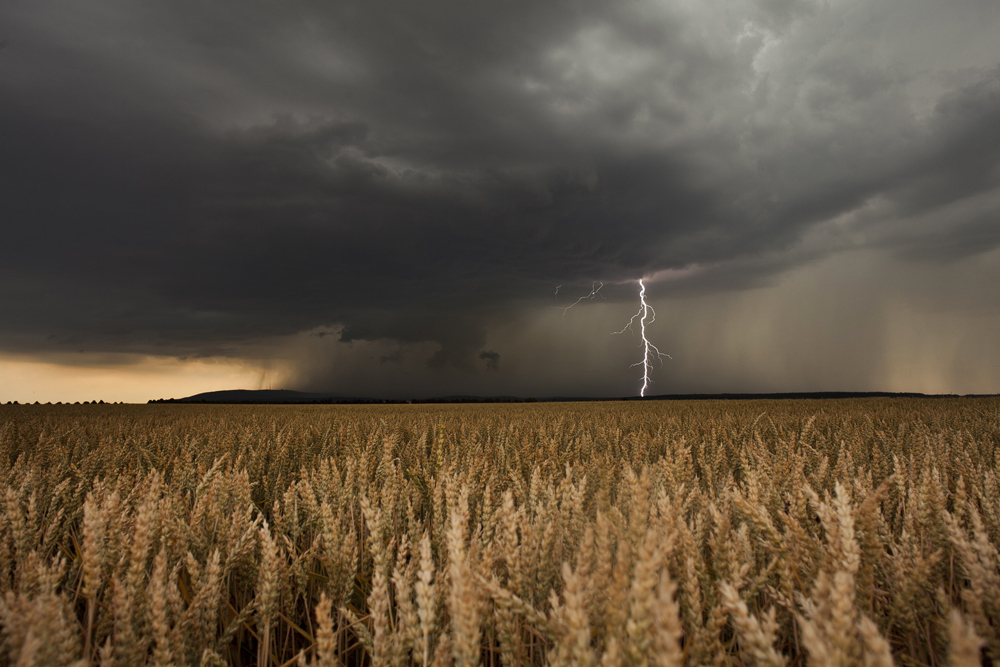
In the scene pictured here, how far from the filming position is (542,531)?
1.72 metres

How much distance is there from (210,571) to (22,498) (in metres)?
2.34

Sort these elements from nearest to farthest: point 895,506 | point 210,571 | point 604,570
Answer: point 604,570 → point 210,571 → point 895,506

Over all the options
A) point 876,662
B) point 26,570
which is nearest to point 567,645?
point 876,662

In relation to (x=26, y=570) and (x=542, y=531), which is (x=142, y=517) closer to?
(x=26, y=570)

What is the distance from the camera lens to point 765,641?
0.81m

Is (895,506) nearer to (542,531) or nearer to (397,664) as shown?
(542,531)

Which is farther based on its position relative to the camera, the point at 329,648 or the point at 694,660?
the point at 694,660

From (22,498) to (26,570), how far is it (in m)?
1.79

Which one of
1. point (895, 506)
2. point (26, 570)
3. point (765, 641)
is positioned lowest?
point (895, 506)

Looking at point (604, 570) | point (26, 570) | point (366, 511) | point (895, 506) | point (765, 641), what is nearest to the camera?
point (765, 641)

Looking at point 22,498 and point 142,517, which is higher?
point 142,517

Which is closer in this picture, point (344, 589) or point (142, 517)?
point (142, 517)

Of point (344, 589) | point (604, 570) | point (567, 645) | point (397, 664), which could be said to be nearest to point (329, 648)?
point (397, 664)

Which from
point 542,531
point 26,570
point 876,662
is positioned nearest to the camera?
point 876,662
